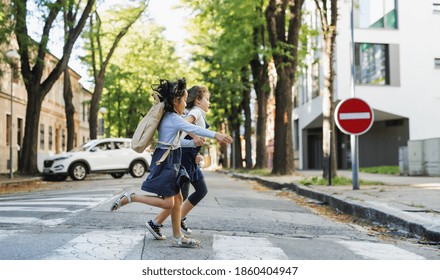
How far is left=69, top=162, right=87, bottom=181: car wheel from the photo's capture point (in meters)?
22.6

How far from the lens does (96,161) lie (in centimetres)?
2320

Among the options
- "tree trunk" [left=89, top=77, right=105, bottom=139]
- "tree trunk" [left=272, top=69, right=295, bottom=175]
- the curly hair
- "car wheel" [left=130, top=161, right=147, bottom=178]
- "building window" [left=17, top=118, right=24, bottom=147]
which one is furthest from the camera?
"building window" [left=17, top=118, right=24, bottom=147]

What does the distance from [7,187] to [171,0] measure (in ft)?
27.4

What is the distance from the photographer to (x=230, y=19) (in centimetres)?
2323

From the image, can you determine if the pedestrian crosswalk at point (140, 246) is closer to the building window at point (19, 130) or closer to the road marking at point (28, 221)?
the road marking at point (28, 221)

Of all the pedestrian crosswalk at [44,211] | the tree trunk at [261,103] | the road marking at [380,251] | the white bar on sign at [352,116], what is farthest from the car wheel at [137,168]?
A: the road marking at [380,251]

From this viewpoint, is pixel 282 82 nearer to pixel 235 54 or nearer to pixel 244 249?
pixel 235 54

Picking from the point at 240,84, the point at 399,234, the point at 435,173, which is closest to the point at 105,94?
the point at 240,84

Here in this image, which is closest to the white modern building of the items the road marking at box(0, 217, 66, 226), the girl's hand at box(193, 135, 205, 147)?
the girl's hand at box(193, 135, 205, 147)

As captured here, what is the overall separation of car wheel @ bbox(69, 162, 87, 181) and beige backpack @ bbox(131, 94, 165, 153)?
60.7 ft

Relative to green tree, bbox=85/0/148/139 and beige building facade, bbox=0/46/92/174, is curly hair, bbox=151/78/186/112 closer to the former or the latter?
beige building facade, bbox=0/46/92/174

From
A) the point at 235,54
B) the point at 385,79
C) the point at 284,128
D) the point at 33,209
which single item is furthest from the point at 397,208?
the point at 235,54

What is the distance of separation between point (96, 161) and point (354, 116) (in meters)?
13.5

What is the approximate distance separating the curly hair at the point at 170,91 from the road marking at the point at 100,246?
1.10m
